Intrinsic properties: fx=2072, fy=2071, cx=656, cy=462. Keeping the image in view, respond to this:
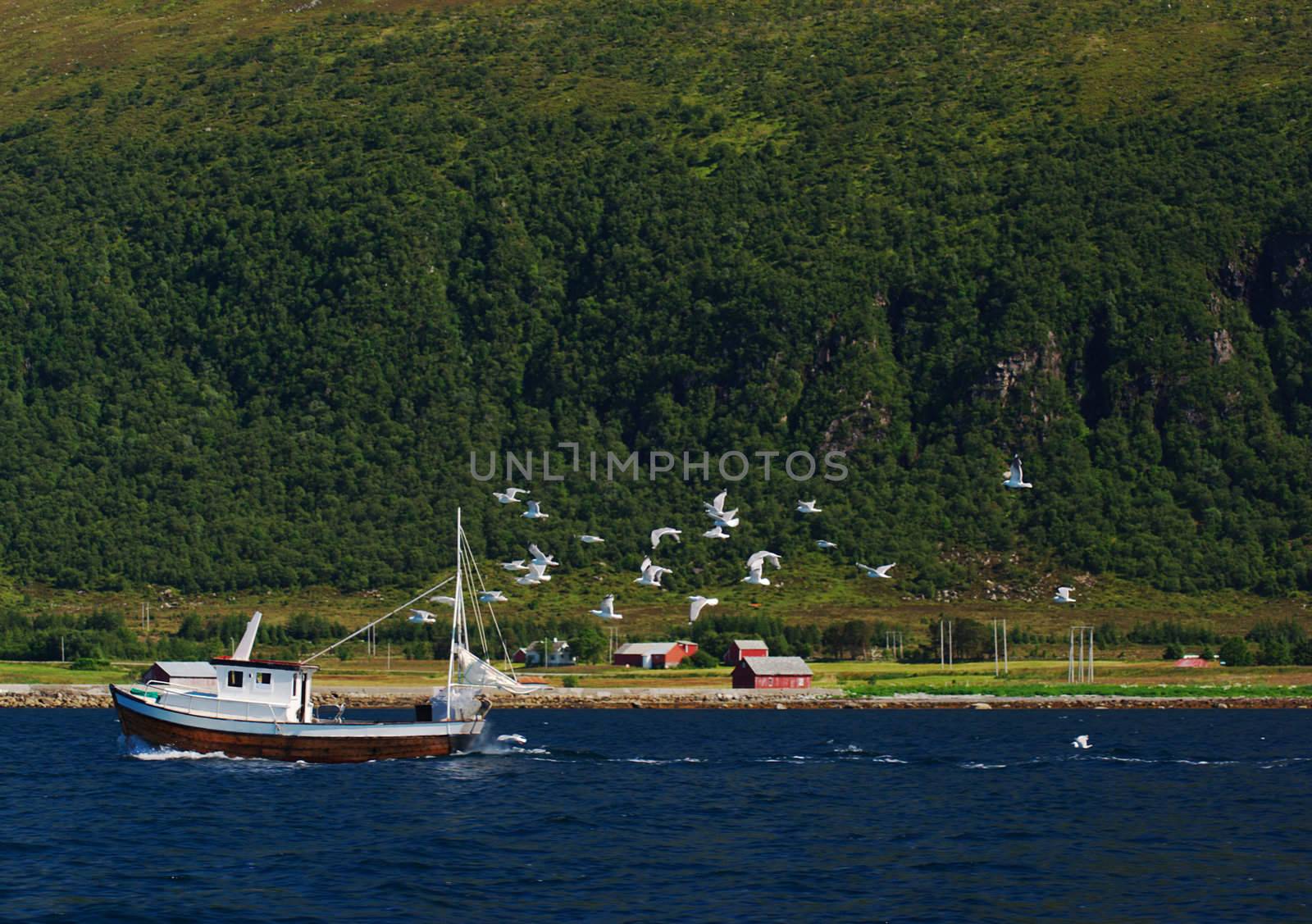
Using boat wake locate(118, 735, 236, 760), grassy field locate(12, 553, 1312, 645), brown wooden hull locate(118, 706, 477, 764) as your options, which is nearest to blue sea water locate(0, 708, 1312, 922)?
boat wake locate(118, 735, 236, 760)

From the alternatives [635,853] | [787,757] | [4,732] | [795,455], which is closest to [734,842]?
[635,853]

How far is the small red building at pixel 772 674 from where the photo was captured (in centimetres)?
13600

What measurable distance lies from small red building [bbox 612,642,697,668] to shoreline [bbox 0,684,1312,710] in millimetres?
17543

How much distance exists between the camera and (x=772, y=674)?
447 ft

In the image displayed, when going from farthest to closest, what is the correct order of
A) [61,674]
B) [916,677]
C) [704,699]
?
1. [61,674]
2. [916,677]
3. [704,699]

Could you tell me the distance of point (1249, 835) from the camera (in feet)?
185

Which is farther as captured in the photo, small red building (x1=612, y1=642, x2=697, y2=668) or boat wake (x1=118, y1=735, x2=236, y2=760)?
small red building (x1=612, y1=642, x2=697, y2=668)

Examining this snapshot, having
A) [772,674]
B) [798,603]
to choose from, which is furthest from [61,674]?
[798,603]

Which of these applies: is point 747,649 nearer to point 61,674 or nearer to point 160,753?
point 61,674

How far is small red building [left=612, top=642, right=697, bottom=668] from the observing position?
152 meters

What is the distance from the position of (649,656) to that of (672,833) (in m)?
94.3

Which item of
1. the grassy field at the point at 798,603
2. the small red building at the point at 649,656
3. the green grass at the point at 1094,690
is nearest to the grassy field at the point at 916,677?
the green grass at the point at 1094,690

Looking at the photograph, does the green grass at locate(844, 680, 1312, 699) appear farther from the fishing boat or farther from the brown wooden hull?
the brown wooden hull

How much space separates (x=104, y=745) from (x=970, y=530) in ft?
333
